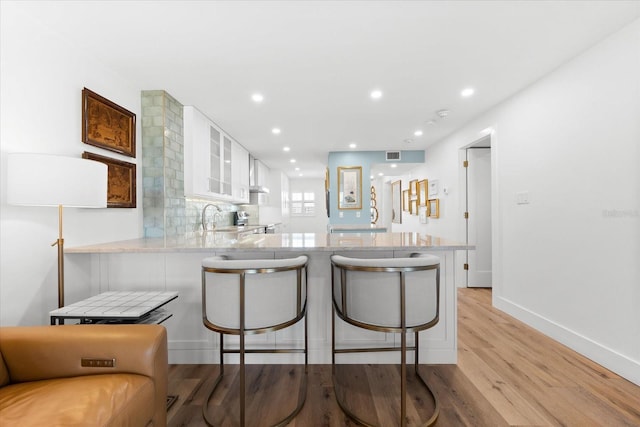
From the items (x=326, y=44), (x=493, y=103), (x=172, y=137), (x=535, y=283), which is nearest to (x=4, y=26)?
(x=172, y=137)

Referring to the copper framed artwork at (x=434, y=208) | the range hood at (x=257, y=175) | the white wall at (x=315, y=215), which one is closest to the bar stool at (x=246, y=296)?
the copper framed artwork at (x=434, y=208)

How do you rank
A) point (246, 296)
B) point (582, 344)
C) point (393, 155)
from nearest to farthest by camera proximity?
point (246, 296), point (582, 344), point (393, 155)

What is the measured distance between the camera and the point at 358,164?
5.63 meters

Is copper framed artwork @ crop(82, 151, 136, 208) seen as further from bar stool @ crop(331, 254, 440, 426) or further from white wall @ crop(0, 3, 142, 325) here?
bar stool @ crop(331, 254, 440, 426)

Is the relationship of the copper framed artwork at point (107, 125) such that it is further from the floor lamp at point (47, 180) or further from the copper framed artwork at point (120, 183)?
the floor lamp at point (47, 180)

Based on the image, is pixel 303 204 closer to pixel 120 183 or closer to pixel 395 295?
pixel 120 183

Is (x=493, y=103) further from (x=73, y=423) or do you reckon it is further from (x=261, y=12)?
(x=73, y=423)

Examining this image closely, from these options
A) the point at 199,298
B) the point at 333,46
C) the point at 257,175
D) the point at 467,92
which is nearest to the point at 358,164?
the point at 257,175

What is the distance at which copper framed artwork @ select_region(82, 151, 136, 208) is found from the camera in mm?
2361

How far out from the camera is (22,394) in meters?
1.06

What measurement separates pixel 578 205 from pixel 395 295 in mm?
1996

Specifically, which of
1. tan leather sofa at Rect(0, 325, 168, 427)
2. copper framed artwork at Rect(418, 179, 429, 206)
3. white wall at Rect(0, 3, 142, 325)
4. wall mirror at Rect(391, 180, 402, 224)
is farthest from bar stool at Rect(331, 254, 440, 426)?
wall mirror at Rect(391, 180, 402, 224)

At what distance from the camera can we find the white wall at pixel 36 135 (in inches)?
63.8

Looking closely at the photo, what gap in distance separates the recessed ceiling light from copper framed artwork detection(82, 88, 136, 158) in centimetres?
329
